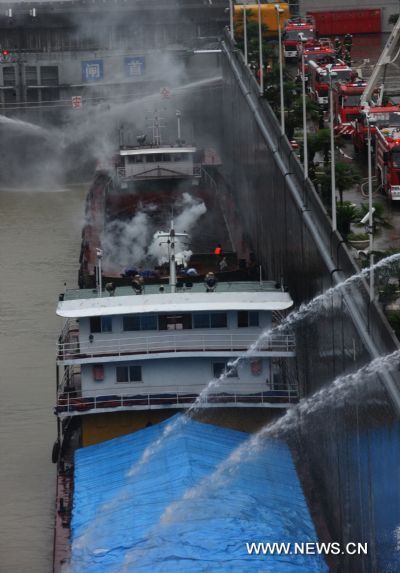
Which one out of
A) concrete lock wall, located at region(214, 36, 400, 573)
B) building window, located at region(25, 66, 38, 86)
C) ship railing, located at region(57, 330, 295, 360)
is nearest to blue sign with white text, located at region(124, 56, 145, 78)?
building window, located at region(25, 66, 38, 86)

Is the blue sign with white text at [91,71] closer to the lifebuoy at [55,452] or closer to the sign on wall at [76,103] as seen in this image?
the sign on wall at [76,103]

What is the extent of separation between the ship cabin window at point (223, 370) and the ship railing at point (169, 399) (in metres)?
0.33

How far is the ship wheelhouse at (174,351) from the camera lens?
3231 centimetres

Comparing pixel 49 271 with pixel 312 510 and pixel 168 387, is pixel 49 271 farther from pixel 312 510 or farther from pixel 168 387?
pixel 312 510

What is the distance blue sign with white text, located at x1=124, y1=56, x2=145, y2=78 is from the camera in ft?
258

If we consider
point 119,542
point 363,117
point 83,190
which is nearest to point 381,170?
point 363,117

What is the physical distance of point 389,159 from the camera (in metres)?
38.3

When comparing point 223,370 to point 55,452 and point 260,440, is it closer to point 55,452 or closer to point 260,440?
point 260,440

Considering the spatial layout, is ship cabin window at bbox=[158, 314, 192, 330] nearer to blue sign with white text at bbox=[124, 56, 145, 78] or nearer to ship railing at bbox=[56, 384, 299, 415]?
ship railing at bbox=[56, 384, 299, 415]

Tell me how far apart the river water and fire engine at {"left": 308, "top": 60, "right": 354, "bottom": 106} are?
8870mm

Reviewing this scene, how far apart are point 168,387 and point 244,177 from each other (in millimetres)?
Result: 25582

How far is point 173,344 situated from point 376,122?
10643 millimetres

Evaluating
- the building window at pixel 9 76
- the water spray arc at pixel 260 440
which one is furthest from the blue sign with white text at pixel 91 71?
the water spray arc at pixel 260 440

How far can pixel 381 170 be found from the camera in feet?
132
